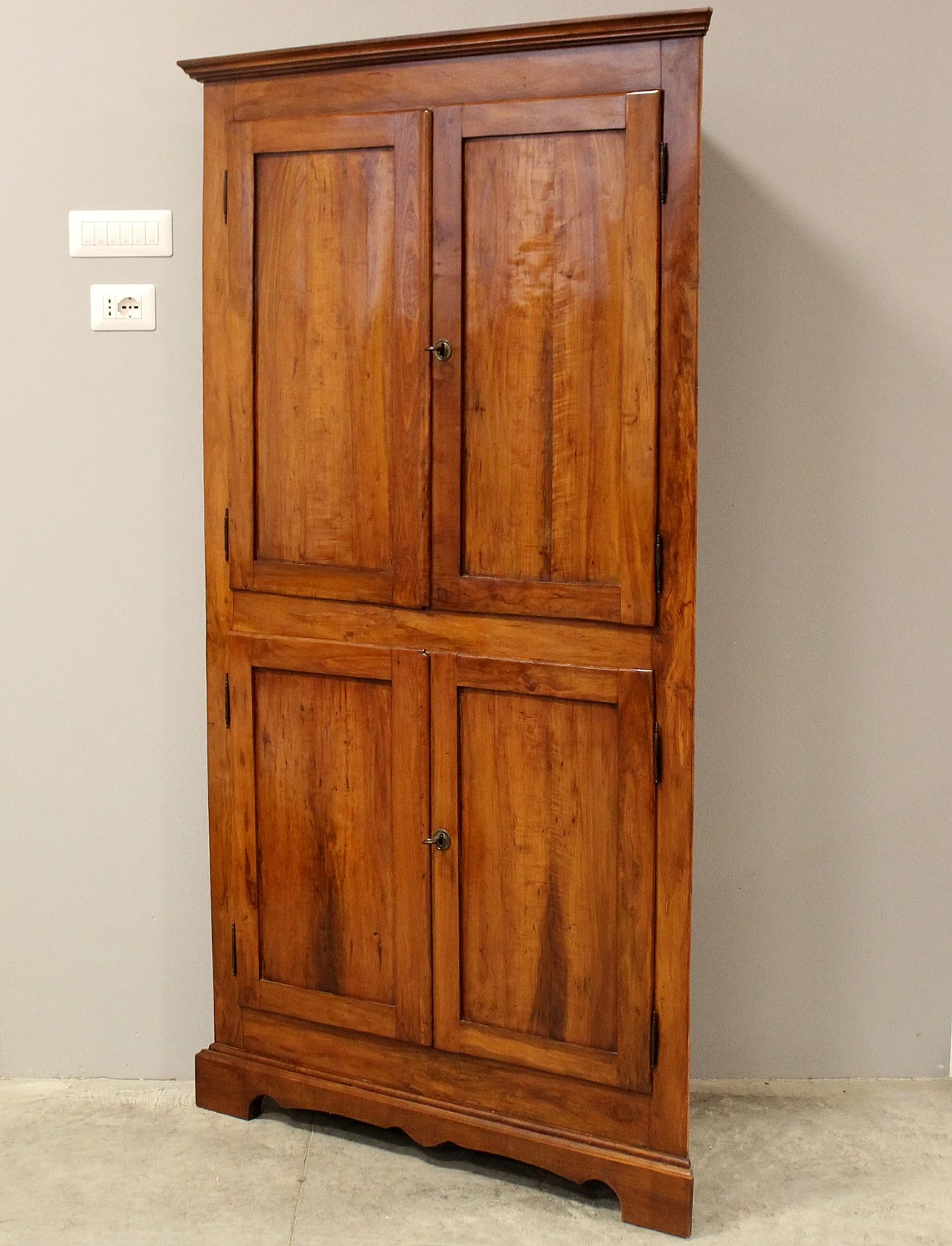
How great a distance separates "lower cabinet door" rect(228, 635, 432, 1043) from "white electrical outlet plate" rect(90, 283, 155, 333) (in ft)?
2.14

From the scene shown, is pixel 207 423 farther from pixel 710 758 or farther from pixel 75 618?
pixel 710 758

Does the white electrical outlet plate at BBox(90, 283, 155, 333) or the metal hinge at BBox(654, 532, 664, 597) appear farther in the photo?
the white electrical outlet plate at BBox(90, 283, 155, 333)

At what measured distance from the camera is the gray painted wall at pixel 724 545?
2.17m

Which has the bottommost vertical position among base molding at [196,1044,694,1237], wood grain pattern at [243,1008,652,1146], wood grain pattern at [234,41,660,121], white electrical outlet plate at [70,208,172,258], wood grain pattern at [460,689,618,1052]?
base molding at [196,1044,694,1237]

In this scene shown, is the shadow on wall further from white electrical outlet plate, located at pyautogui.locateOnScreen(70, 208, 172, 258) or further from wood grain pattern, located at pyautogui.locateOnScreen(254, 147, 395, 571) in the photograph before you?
white electrical outlet plate, located at pyautogui.locateOnScreen(70, 208, 172, 258)

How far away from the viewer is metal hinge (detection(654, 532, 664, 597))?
6.02 feet

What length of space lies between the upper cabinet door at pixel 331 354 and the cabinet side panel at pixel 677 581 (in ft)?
1.26

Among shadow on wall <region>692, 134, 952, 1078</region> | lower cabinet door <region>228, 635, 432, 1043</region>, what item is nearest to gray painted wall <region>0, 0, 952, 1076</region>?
shadow on wall <region>692, 134, 952, 1078</region>

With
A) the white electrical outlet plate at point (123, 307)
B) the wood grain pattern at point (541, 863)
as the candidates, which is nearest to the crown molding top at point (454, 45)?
the white electrical outlet plate at point (123, 307)

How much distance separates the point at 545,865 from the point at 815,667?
68 centimetres

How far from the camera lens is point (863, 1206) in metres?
1.99

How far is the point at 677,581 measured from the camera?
6.02 ft

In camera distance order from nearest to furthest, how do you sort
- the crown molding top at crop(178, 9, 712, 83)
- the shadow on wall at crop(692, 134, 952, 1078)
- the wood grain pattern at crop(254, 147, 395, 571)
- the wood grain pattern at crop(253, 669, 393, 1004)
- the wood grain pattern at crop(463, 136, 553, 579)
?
the crown molding top at crop(178, 9, 712, 83) → the wood grain pattern at crop(463, 136, 553, 579) → the wood grain pattern at crop(254, 147, 395, 571) → the wood grain pattern at crop(253, 669, 393, 1004) → the shadow on wall at crop(692, 134, 952, 1078)

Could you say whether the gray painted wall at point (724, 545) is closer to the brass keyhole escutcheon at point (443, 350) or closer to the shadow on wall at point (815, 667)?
the shadow on wall at point (815, 667)
